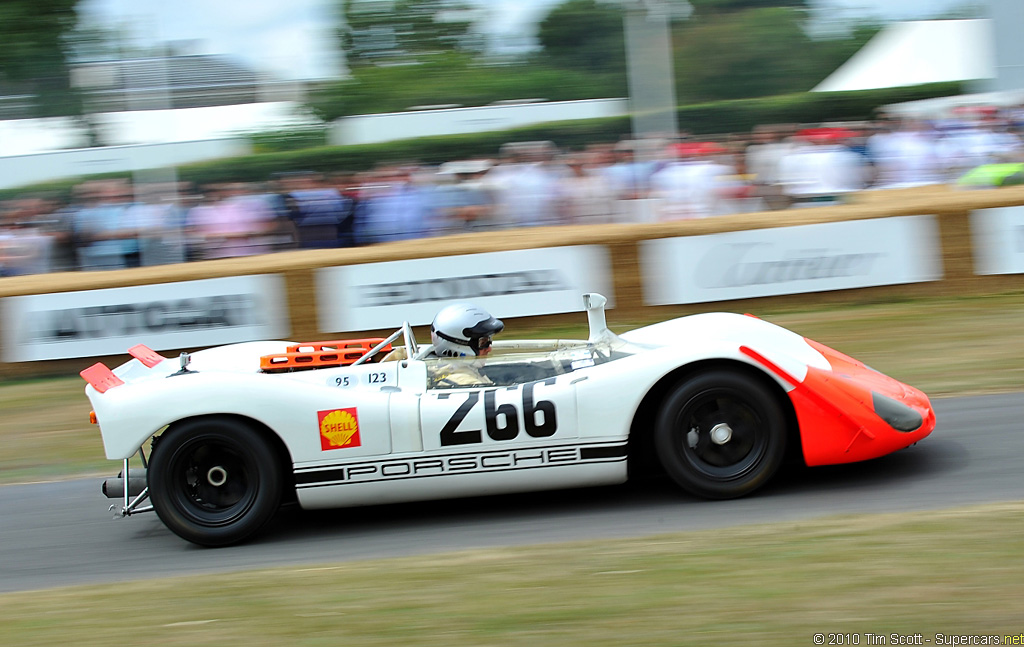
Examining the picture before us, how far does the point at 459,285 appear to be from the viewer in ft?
31.4

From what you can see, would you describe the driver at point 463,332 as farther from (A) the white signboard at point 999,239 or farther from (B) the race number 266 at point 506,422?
(A) the white signboard at point 999,239

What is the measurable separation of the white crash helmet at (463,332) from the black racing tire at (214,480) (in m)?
1.06

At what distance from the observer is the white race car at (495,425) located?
471cm

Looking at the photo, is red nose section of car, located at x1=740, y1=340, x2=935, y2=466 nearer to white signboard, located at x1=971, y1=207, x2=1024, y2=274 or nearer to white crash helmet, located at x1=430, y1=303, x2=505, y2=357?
white crash helmet, located at x1=430, y1=303, x2=505, y2=357

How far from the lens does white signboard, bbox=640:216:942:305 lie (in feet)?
31.2

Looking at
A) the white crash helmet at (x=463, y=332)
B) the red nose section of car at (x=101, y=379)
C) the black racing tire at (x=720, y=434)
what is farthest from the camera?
the white crash helmet at (x=463, y=332)

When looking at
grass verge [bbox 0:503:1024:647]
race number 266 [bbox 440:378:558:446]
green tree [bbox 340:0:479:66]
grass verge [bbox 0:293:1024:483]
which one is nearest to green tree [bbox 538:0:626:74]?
green tree [bbox 340:0:479:66]

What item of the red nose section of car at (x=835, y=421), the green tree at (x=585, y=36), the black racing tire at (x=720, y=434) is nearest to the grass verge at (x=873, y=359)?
the red nose section of car at (x=835, y=421)

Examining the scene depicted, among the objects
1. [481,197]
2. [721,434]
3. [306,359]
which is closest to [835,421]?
[721,434]

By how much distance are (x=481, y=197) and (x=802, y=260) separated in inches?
136

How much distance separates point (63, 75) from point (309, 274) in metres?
21.8

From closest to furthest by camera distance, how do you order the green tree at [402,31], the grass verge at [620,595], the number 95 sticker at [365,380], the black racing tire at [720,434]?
the grass verge at [620,595] → the black racing tire at [720,434] → the number 95 sticker at [365,380] → the green tree at [402,31]

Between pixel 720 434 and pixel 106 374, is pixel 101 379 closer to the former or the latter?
pixel 106 374

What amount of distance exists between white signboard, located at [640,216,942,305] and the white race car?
15.0 ft
